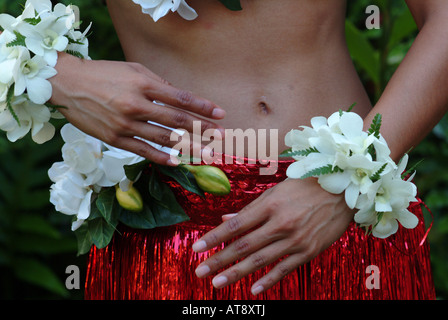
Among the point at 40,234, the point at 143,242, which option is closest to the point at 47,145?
the point at 40,234

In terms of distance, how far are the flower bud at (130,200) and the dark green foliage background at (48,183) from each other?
4.29ft

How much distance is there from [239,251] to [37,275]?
1.66m

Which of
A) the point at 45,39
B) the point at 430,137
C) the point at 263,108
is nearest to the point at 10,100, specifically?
the point at 45,39

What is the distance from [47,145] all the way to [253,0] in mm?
1561

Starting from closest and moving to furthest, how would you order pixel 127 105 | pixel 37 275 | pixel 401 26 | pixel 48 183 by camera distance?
pixel 127 105 < pixel 401 26 < pixel 37 275 < pixel 48 183

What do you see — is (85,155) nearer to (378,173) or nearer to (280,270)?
(280,270)

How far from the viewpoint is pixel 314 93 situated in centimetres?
118

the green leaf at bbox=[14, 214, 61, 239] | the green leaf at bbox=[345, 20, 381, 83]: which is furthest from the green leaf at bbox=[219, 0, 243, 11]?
the green leaf at bbox=[14, 214, 61, 239]

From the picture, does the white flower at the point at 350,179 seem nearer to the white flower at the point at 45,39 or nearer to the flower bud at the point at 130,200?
the flower bud at the point at 130,200

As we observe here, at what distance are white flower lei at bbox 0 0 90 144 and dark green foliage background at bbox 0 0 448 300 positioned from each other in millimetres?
1237

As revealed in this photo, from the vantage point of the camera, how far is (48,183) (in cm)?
258

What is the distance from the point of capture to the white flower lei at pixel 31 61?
0.97 metres

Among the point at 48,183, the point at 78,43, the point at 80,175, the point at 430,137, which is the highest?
the point at 430,137

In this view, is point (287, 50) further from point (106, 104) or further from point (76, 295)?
point (76, 295)
